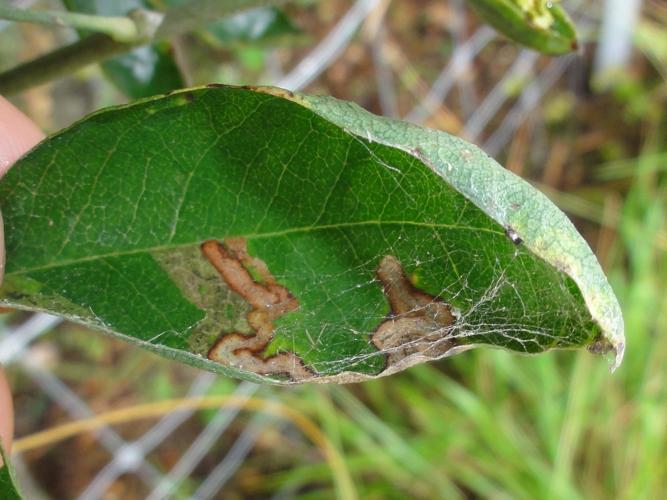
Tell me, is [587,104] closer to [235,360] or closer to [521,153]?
[521,153]

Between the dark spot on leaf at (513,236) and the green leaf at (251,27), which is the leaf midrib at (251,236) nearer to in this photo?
the dark spot on leaf at (513,236)

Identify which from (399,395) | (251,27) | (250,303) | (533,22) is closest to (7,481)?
(250,303)

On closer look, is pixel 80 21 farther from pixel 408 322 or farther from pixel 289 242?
pixel 408 322

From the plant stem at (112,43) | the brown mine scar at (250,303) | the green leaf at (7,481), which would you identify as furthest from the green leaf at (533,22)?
the green leaf at (7,481)

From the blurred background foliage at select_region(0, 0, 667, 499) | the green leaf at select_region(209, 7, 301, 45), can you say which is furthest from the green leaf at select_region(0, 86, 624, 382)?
the blurred background foliage at select_region(0, 0, 667, 499)

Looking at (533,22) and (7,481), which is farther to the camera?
(533,22)

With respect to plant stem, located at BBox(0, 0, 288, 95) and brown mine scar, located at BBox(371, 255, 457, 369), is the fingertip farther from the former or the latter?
brown mine scar, located at BBox(371, 255, 457, 369)

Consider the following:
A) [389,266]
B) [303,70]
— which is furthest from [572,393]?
[389,266]
